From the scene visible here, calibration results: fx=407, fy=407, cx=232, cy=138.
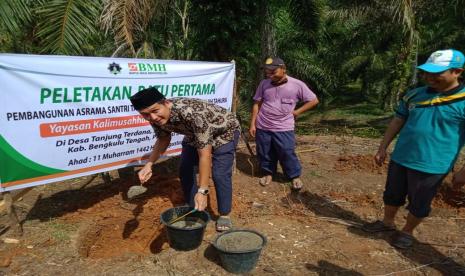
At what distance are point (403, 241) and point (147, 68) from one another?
3022 mm

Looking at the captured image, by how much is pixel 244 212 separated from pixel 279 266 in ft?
3.79

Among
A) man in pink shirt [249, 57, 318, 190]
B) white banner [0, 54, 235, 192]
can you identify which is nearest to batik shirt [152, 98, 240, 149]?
white banner [0, 54, 235, 192]

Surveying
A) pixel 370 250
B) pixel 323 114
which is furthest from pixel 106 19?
pixel 323 114

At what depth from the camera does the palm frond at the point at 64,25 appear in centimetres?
520

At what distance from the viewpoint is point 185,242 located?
341 centimetres

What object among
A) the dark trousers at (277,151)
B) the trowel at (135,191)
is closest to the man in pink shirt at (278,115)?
the dark trousers at (277,151)

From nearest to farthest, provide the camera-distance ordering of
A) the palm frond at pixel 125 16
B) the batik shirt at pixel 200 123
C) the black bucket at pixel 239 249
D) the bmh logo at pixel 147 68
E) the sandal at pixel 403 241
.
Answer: the black bucket at pixel 239 249 < the batik shirt at pixel 200 123 < the sandal at pixel 403 241 < the bmh logo at pixel 147 68 < the palm frond at pixel 125 16

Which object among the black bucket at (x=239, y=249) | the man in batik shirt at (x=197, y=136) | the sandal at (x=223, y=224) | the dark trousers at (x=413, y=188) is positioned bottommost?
the sandal at (x=223, y=224)

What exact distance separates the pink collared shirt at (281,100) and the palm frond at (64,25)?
98.7 inches

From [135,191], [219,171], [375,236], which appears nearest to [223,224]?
[219,171]

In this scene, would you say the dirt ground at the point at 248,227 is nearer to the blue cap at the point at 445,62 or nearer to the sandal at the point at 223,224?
the sandal at the point at 223,224

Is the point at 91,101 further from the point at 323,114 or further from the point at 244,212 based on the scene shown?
the point at 323,114

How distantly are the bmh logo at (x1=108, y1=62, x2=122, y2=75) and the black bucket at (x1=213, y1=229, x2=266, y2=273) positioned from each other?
1961 mm

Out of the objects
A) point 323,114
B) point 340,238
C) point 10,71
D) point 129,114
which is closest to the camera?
point 10,71
